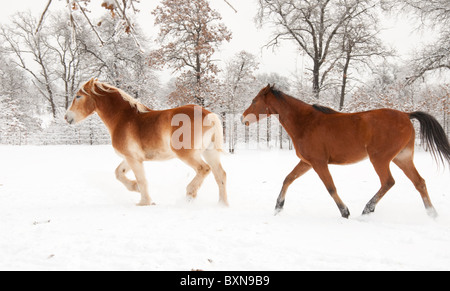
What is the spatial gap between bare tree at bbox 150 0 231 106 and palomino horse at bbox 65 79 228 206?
12.3 m

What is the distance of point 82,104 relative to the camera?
493 centimetres

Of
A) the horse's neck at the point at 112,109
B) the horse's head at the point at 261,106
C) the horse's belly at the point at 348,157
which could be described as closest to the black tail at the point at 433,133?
the horse's belly at the point at 348,157

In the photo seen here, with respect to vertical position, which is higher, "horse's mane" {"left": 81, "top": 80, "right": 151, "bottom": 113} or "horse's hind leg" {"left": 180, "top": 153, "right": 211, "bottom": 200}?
"horse's mane" {"left": 81, "top": 80, "right": 151, "bottom": 113}

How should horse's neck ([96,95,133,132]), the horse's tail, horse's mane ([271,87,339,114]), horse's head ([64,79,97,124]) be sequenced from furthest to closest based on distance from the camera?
horse's head ([64,79,97,124]) < horse's neck ([96,95,133,132]) < the horse's tail < horse's mane ([271,87,339,114])

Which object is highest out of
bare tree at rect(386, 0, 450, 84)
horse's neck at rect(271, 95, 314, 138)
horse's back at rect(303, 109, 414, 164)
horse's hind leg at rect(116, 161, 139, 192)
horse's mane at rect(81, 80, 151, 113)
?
bare tree at rect(386, 0, 450, 84)

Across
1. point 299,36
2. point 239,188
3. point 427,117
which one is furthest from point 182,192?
point 299,36

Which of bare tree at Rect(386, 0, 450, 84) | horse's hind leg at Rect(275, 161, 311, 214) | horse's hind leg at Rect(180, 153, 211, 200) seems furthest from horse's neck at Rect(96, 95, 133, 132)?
bare tree at Rect(386, 0, 450, 84)

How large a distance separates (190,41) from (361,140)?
15.8 metres

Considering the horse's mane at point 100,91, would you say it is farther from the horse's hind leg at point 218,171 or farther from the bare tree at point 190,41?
the bare tree at point 190,41

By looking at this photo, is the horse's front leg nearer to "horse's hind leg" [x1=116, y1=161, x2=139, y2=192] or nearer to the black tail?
"horse's hind leg" [x1=116, y1=161, x2=139, y2=192]

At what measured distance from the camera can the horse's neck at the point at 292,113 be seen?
13.1ft

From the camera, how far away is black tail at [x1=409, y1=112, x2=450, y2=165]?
3707 mm

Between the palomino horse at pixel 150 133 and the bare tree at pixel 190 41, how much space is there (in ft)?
40.2
